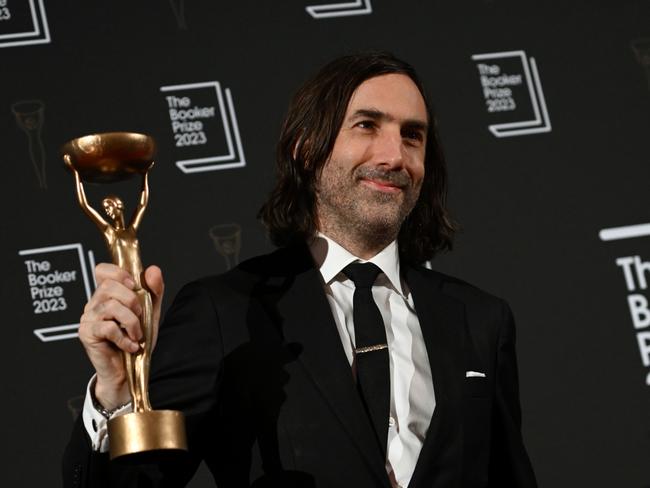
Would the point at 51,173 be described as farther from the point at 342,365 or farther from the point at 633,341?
the point at 633,341

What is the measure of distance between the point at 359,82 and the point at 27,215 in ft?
3.24

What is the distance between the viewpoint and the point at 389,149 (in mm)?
2291

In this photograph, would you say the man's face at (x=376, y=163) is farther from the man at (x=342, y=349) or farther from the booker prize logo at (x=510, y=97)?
the booker prize logo at (x=510, y=97)

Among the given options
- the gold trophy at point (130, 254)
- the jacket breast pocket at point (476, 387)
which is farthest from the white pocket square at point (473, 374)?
the gold trophy at point (130, 254)

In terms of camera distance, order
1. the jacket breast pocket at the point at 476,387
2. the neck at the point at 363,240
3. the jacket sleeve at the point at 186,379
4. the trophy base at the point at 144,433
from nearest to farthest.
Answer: the trophy base at the point at 144,433, the jacket sleeve at the point at 186,379, the jacket breast pocket at the point at 476,387, the neck at the point at 363,240

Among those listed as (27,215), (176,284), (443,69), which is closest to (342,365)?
(176,284)

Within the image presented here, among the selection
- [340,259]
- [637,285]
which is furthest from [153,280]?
[637,285]

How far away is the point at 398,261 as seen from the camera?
2398 millimetres

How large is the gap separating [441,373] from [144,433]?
2.38 feet

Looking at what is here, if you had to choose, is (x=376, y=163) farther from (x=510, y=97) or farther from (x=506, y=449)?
(x=510, y=97)

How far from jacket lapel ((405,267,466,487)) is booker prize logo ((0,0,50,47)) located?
1.24 metres

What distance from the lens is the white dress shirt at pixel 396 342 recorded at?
6.90ft

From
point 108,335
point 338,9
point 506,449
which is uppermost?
point 338,9

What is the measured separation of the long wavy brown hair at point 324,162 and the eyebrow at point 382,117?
0.15 ft
